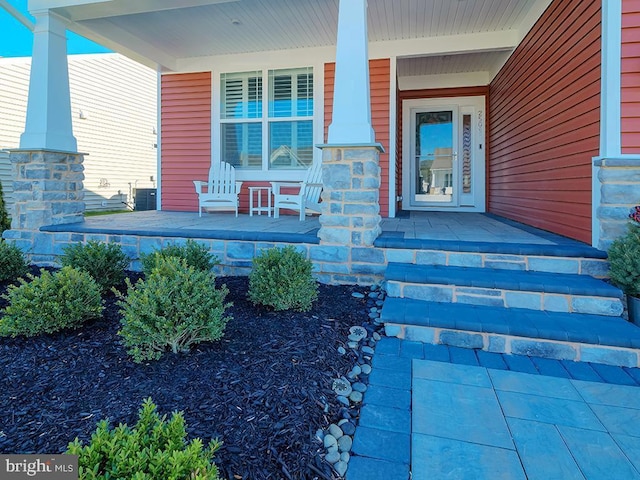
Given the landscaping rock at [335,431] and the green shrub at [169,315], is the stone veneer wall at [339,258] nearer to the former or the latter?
the green shrub at [169,315]

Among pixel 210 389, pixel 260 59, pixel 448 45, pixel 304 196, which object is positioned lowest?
pixel 210 389

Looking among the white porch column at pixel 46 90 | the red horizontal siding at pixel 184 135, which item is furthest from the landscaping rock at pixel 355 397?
the red horizontal siding at pixel 184 135

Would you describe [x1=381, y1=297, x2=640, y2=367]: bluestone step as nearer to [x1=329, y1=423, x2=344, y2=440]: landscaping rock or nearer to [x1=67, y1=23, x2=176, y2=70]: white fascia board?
[x1=329, y1=423, x2=344, y2=440]: landscaping rock

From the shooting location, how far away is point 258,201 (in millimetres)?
6133

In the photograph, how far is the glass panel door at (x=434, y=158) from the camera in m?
7.09

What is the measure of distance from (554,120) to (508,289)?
2191 millimetres

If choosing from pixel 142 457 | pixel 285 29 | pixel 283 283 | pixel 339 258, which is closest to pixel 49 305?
pixel 283 283

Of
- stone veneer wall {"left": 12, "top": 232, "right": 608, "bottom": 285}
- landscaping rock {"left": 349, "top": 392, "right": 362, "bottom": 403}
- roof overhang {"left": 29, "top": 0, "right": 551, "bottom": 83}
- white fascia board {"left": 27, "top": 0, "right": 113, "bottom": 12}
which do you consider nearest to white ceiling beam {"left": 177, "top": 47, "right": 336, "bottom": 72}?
roof overhang {"left": 29, "top": 0, "right": 551, "bottom": 83}

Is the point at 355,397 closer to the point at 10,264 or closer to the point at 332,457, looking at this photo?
the point at 332,457

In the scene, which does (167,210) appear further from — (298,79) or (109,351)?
(109,351)

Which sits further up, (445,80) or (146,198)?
(445,80)

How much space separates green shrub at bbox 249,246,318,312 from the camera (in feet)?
8.36

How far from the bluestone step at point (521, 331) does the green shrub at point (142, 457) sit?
5.30ft

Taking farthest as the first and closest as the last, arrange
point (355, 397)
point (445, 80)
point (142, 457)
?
point (445, 80), point (355, 397), point (142, 457)
